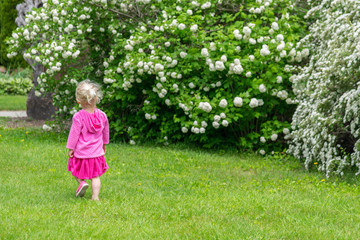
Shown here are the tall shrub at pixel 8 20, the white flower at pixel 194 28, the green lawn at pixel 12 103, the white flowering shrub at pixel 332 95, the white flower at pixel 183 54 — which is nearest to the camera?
the white flowering shrub at pixel 332 95

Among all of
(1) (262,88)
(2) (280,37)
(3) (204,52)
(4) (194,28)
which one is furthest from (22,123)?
(2) (280,37)

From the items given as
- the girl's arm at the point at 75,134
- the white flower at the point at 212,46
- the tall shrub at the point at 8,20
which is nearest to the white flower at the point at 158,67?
the white flower at the point at 212,46

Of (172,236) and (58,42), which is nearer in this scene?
(172,236)

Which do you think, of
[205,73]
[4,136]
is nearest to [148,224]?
[205,73]

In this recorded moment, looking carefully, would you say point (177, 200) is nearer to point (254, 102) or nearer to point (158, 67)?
point (254, 102)

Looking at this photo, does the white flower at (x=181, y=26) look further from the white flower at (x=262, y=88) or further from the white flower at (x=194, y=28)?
the white flower at (x=262, y=88)

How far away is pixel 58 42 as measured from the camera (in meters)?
8.48

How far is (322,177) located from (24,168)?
359cm

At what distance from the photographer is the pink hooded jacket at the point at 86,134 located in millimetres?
5047

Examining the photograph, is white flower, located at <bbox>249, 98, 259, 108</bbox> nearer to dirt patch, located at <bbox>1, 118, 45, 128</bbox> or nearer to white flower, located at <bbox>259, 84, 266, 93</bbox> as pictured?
white flower, located at <bbox>259, 84, 266, 93</bbox>

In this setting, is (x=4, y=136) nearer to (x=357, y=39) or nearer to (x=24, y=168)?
(x=24, y=168)

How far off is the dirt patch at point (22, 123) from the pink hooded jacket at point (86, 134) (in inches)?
252

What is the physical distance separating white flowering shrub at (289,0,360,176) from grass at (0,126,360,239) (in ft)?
0.98

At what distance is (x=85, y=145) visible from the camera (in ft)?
16.7
